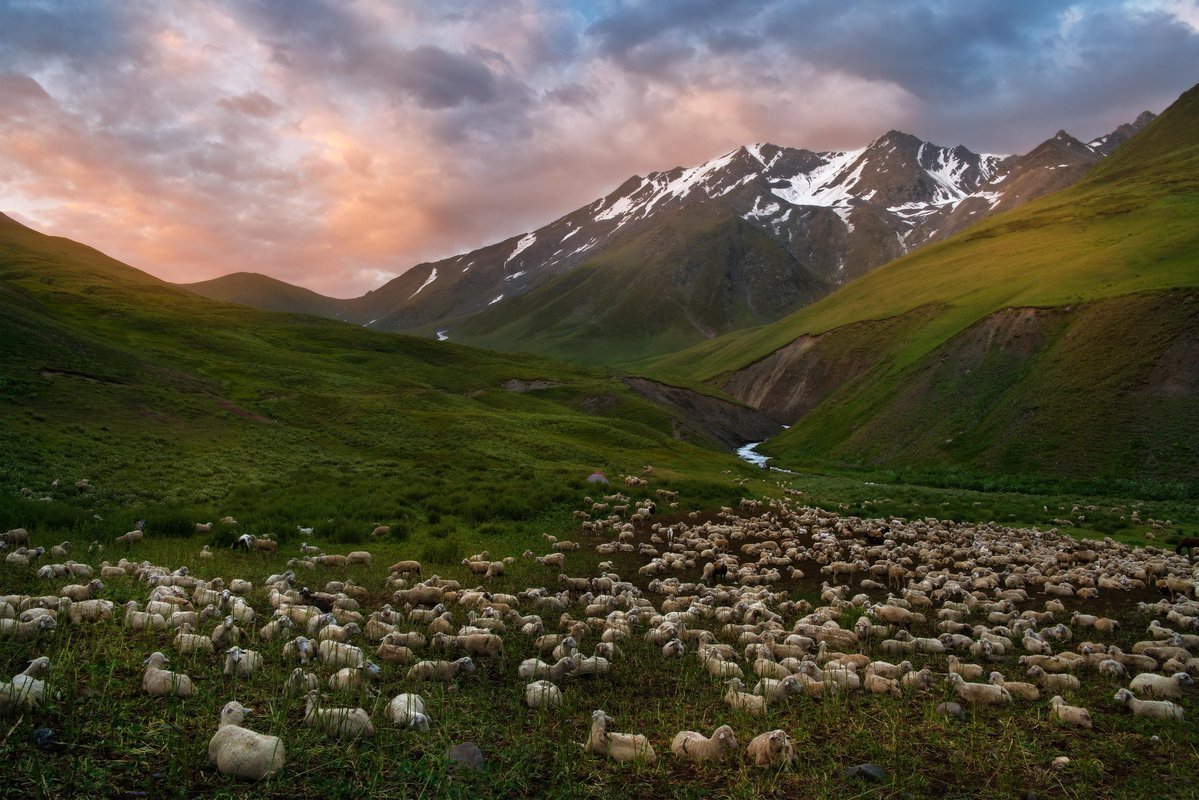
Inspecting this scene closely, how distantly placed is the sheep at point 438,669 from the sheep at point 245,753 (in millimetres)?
3070

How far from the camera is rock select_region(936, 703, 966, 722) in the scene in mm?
8969

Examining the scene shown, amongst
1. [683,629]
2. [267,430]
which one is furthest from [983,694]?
A: [267,430]

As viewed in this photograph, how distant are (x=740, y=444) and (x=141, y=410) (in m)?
89.1

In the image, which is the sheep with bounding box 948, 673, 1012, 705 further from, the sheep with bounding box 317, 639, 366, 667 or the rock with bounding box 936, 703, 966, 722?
the sheep with bounding box 317, 639, 366, 667

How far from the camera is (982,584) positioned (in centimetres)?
1761

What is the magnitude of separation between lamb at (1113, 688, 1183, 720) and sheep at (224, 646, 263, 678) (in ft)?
39.1

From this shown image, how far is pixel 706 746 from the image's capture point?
740 cm

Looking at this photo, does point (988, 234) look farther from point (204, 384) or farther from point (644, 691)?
point (644, 691)

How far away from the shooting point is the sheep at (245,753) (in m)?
5.94

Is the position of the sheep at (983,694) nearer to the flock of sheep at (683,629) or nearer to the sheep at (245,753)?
the flock of sheep at (683,629)

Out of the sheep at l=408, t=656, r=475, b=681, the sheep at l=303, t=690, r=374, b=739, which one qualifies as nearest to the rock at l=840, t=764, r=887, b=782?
the sheep at l=303, t=690, r=374, b=739

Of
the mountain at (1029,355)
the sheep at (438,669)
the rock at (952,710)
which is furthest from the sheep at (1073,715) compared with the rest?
the mountain at (1029,355)

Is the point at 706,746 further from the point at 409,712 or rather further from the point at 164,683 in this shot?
the point at 164,683

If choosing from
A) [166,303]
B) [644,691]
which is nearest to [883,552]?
[644,691]
